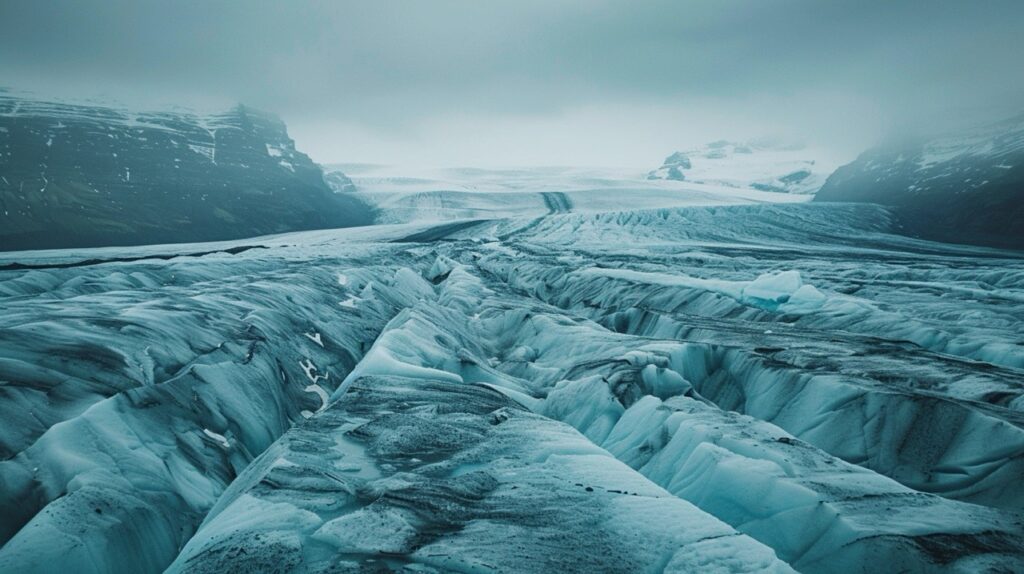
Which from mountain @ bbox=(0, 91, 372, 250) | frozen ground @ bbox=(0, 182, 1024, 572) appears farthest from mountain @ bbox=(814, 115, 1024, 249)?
mountain @ bbox=(0, 91, 372, 250)

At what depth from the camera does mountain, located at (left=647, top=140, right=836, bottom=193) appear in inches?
3440

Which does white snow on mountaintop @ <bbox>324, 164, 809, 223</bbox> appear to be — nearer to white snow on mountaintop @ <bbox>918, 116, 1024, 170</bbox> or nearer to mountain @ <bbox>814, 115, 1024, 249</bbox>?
mountain @ <bbox>814, 115, 1024, 249</bbox>

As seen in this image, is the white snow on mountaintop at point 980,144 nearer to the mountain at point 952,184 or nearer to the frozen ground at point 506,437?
the mountain at point 952,184

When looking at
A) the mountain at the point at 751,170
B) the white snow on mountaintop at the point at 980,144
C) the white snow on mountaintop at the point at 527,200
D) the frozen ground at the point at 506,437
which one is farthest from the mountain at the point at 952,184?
the frozen ground at the point at 506,437

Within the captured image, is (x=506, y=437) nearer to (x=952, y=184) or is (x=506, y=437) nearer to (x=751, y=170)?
(x=952, y=184)

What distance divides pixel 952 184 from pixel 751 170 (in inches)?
2515

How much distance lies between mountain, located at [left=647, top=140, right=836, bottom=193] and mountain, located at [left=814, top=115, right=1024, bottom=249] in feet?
61.3

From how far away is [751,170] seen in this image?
106 meters

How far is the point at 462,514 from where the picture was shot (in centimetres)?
333

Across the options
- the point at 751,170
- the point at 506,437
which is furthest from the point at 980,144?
the point at 506,437

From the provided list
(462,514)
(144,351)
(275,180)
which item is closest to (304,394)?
(144,351)

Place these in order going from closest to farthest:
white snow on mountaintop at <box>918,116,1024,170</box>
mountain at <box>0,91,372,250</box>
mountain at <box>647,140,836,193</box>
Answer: mountain at <box>0,91,372,250</box> < white snow on mountaintop at <box>918,116,1024,170</box> < mountain at <box>647,140,836,193</box>

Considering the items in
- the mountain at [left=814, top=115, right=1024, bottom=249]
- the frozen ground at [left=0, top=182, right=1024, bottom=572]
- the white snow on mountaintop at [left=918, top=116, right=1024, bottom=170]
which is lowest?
the frozen ground at [left=0, top=182, right=1024, bottom=572]

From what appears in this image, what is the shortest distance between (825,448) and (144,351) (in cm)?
822
